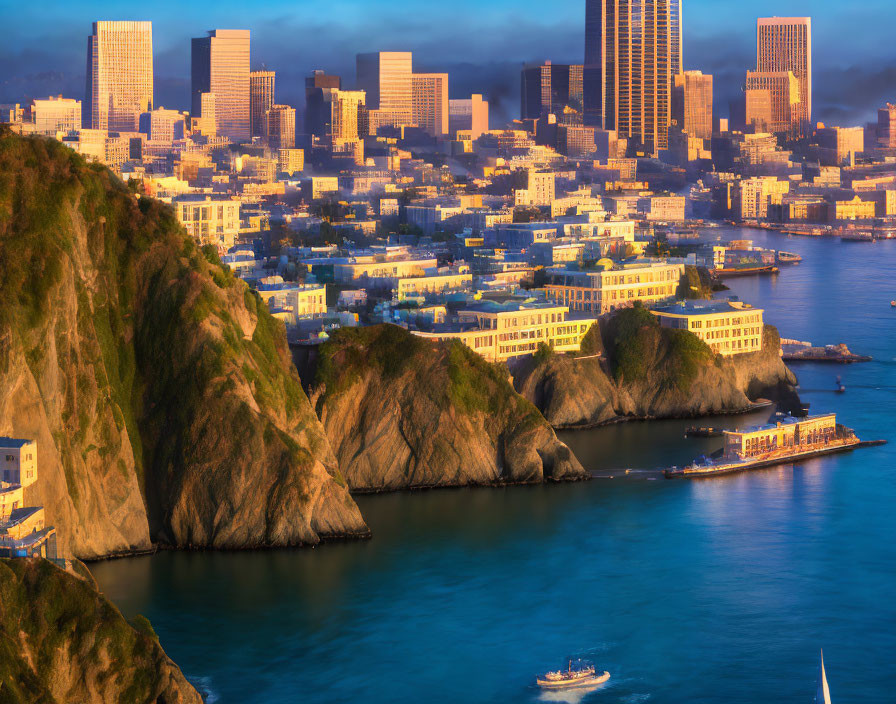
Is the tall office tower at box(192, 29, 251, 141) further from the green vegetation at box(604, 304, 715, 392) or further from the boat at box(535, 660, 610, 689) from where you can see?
the boat at box(535, 660, 610, 689)

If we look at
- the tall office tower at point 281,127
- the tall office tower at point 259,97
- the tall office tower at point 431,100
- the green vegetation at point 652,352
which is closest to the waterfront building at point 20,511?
the green vegetation at point 652,352

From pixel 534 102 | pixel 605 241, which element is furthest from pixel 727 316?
pixel 534 102

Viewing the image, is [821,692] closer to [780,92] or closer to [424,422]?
[424,422]

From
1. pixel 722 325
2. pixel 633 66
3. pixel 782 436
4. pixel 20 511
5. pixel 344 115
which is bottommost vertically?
pixel 782 436

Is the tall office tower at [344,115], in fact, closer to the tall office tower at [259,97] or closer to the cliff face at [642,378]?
the tall office tower at [259,97]

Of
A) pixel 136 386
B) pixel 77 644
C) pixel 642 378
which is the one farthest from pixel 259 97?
pixel 77 644

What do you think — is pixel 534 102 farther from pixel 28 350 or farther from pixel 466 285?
pixel 28 350
